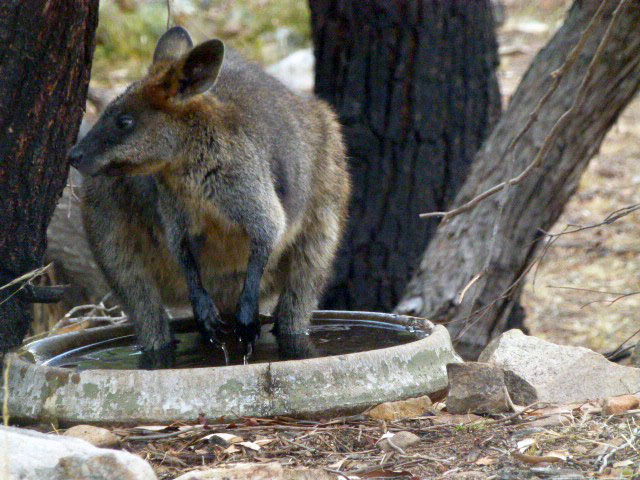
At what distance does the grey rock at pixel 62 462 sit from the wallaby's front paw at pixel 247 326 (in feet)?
5.27

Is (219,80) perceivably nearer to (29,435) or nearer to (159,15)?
(29,435)

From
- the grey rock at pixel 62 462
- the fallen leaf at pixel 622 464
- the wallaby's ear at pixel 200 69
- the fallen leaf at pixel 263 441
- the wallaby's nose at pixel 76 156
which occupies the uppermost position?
the wallaby's ear at pixel 200 69

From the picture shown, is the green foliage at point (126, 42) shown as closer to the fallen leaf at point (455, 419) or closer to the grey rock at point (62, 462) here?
the fallen leaf at point (455, 419)

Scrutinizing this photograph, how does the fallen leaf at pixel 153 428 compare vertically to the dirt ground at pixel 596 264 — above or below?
above

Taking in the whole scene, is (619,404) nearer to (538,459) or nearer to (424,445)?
(538,459)

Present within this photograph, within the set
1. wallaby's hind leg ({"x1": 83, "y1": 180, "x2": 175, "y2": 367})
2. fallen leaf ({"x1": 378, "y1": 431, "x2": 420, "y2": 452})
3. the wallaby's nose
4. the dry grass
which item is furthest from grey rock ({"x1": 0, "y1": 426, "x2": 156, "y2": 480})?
wallaby's hind leg ({"x1": 83, "y1": 180, "x2": 175, "y2": 367})

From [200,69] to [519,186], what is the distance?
6.95ft

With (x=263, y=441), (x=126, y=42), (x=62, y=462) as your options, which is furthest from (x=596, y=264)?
(x=126, y=42)

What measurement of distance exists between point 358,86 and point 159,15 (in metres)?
8.10

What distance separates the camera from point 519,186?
5.49 m

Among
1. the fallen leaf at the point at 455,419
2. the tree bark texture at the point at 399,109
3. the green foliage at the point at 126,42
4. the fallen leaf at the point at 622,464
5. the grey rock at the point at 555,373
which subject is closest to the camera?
the fallen leaf at the point at 622,464

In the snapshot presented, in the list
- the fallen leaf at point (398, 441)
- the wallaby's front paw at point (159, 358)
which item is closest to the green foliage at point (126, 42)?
the wallaby's front paw at point (159, 358)

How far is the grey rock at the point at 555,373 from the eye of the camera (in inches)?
144

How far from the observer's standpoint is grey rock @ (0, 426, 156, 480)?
251 centimetres
